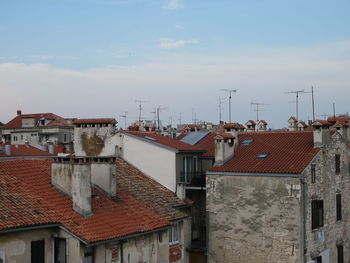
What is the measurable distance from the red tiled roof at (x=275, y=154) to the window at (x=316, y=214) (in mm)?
2500

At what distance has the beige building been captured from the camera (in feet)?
87.9

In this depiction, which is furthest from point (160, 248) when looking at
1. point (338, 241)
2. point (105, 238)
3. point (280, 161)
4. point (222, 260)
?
point (338, 241)

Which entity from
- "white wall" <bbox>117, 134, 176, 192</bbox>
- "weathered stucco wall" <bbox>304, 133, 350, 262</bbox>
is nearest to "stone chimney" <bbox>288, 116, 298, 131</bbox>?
"weathered stucco wall" <bbox>304, 133, 350, 262</bbox>

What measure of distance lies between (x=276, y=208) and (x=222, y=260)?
180 inches

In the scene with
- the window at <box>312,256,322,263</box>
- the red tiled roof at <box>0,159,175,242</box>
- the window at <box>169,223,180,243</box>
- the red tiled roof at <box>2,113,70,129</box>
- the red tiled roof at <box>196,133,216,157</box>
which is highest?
the red tiled roof at <box>2,113,70,129</box>

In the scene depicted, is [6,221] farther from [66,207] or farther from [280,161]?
[280,161]

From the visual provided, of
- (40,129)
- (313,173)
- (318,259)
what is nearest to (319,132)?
(313,173)

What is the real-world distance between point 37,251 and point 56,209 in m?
1.91

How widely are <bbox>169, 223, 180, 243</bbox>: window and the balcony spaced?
3.61 metres

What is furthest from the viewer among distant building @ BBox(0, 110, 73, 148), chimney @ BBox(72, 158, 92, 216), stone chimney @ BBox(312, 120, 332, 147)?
distant building @ BBox(0, 110, 73, 148)

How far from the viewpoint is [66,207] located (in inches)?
786

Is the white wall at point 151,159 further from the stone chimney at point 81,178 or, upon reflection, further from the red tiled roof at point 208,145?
the stone chimney at point 81,178

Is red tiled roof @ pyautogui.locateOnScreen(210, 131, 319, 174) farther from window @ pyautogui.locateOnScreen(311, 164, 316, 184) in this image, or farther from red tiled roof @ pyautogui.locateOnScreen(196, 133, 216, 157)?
red tiled roof @ pyautogui.locateOnScreen(196, 133, 216, 157)

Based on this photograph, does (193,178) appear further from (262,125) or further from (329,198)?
(262,125)
